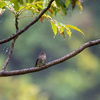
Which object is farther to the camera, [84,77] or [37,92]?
[84,77]

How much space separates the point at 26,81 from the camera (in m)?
5.47

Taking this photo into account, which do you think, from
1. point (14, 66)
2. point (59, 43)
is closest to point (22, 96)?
point (14, 66)

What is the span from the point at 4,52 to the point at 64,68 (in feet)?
4.76

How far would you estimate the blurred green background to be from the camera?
540 centimetres

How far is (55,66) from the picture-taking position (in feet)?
18.6

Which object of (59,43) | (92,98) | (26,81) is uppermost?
(59,43)

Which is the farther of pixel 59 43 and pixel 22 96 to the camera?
pixel 59 43

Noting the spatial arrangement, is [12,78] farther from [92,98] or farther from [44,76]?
[92,98]

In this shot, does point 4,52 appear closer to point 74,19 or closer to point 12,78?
point 12,78

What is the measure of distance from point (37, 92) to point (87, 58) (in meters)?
1.42

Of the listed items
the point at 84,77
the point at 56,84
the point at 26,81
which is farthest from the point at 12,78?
the point at 84,77

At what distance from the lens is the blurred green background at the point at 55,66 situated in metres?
5.40

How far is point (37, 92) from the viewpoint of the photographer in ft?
17.3

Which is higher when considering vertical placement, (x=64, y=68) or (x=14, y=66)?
(x=14, y=66)
